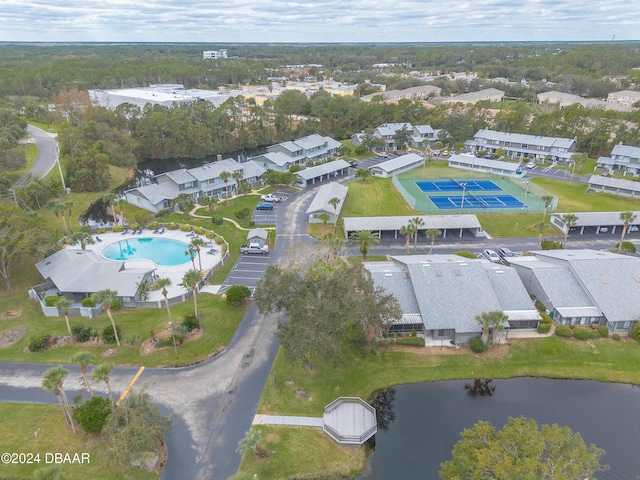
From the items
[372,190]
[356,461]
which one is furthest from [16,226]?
[372,190]

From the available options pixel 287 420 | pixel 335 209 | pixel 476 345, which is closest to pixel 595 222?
pixel 476 345

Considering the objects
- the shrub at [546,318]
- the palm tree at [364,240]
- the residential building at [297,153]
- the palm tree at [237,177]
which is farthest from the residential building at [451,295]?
the residential building at [297,153]

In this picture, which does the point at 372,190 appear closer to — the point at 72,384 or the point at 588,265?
the point at 588,265

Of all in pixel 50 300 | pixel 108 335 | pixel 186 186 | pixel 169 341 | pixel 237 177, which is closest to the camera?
pixel 169 341

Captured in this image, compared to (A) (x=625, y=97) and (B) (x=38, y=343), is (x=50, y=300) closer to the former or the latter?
(B) (x=38, y=343)

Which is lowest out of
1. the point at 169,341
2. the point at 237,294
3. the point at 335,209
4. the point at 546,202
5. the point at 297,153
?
the point at 169,341

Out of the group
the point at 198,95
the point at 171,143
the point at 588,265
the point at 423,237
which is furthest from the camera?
the point at 198,95

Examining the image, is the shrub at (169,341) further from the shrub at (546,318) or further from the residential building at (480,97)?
the residential building at (480,97)
